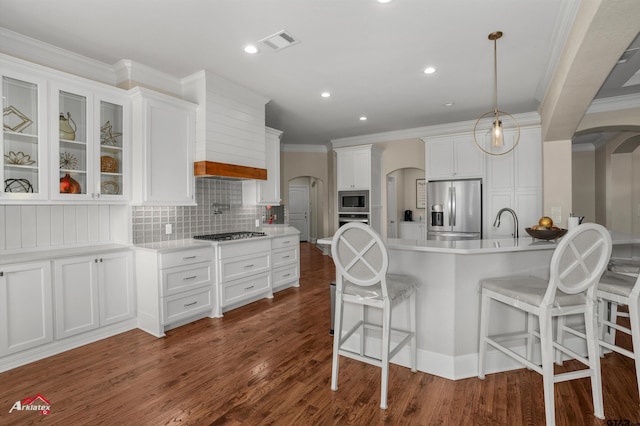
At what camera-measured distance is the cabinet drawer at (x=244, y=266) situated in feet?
12.1

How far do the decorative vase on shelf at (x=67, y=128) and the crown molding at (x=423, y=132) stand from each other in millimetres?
5289

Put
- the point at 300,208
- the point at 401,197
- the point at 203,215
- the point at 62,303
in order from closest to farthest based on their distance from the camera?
1. the point at 62,303
2. the point at 203,215
3. the point at 401,197
4. the point at 300,208

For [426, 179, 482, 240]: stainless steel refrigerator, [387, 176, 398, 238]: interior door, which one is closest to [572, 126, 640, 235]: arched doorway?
[426, 179, 482, 240]: stainless steel refrigerator

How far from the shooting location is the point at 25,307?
2.57m

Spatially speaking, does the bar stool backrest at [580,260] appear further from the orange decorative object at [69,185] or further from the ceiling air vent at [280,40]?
the orange decorative object at [69,185]

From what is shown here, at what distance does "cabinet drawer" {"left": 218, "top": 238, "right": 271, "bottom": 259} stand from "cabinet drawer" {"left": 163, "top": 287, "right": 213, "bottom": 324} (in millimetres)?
440

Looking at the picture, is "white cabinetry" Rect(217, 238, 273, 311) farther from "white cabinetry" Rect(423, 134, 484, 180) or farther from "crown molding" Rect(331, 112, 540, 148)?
"crown molding" Rect(331, 112, 540, 148)

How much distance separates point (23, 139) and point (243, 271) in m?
2.40

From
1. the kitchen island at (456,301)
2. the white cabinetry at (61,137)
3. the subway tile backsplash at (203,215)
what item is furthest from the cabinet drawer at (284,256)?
the kitchen island at (456,301)

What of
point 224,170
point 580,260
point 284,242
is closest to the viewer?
point 580,260

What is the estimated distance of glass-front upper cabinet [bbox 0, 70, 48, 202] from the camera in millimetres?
2561

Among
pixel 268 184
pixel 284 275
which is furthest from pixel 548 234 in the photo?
pixel 268 184

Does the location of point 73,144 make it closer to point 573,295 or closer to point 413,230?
point 573,295

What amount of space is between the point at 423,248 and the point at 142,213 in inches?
116
